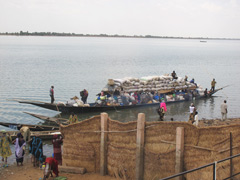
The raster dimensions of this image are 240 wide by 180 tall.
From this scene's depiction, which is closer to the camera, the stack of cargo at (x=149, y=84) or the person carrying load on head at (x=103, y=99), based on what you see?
the person carrying load on head at (x=103, y=99)

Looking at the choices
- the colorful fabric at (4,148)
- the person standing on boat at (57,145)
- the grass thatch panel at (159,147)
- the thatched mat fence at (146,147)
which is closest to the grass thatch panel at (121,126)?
the thatched mat fence at (146,147)

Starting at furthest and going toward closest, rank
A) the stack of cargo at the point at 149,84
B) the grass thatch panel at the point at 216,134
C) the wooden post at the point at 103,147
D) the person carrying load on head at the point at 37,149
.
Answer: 1. the stack of cargo at the point at 149,84
2. the person carrying load on head at the point at 37,149
3. the wooden post at the point at 103,147
4. the grass thatch panel at the point at 216,134

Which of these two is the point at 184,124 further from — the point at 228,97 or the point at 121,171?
the point at 228,97

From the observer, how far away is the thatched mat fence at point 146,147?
24.9ft

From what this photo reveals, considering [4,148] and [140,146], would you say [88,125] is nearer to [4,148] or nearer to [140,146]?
[140,146]

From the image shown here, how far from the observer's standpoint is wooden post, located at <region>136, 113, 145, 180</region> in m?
8.21

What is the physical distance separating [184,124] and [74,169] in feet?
12.7

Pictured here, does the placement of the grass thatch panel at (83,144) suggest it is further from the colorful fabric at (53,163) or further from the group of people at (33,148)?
the colorful fabric at (53,163)

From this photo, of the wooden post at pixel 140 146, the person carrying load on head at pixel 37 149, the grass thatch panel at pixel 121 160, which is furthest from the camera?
the person carrying load on head at pixel 37 149

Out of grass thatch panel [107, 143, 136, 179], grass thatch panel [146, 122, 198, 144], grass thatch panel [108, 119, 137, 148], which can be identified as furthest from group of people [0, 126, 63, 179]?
grass thatch panel [146, 122, 198, 144]

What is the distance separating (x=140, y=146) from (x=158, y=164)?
683mm

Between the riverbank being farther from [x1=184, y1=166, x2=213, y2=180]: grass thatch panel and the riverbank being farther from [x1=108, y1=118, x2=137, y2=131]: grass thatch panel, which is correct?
[x1=184, y1=166, x2=213, y2=180]: grass thatch panel

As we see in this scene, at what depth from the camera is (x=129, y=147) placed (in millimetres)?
8656

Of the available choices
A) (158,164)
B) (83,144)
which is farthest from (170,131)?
(83,144)
